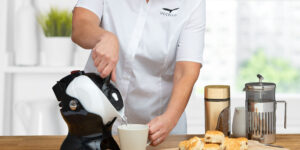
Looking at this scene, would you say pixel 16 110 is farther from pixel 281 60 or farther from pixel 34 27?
pixel 281 60

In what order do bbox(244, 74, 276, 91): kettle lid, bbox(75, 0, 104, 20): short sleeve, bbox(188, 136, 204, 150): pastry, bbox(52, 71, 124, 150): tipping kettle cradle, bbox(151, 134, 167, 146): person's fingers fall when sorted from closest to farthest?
1. bbox(52, 71, 124, 150): tipping kettle cradle
2. bbox(188, 136, 204, 150): pastry
3. bbox(151, 134, 167, 146): person's fingers
4. bbox(244, 74, 276, 91): kettle lid
5. bbox(75, 0, 104, 20): short sleeve

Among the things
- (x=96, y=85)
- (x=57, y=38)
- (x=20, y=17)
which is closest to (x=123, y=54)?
(x=96, y=85)

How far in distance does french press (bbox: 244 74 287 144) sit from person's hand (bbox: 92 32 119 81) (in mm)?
559

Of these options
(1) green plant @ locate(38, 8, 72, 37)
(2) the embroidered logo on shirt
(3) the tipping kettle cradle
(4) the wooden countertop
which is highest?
(1) green plant @ locate(38, 8, 72, 37)

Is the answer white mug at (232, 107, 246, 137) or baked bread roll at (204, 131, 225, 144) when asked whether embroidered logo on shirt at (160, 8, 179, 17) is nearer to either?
white mug at (232, 107, 246, 137)

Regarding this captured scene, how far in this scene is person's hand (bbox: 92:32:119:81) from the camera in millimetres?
1201

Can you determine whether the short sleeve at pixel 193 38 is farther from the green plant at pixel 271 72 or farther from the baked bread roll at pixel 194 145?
the green plant at pixel 271 72

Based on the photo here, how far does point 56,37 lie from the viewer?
260 cm

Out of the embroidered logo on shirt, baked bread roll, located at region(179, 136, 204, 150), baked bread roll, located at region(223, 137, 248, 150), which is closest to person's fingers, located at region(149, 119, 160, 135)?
baked bread roll, located at region(179, 136, 204, 150)

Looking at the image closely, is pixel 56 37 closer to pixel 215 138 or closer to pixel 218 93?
pixel 218 93

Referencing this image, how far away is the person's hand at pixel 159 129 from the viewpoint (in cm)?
140

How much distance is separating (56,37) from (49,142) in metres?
1.15

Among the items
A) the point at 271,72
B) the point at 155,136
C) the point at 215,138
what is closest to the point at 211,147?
the point at 215,138

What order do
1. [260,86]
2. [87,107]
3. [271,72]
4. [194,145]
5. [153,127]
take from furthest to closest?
[271,72] < [260,86] < [153,127] < [194,145] < [87,107]
